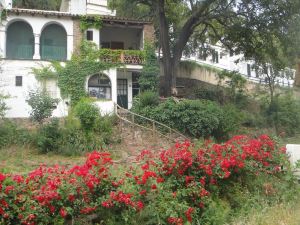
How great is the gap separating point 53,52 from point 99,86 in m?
4.40

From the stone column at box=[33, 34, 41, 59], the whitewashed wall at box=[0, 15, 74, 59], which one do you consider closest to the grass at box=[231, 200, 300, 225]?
the whitewashed wall at box=[0, 15, 74, 59]

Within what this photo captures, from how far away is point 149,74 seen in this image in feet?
95.8

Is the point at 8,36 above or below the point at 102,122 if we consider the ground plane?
above

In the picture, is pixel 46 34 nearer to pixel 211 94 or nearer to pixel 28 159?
pixel 28 159

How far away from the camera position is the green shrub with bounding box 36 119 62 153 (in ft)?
70.6

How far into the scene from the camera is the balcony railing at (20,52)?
28.9m

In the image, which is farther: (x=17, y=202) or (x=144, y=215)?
(x=144, y=215)

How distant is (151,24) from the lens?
31.8 meters

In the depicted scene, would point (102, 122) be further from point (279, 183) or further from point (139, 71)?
point (279, 183)

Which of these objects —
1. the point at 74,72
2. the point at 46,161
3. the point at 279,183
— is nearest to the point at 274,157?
the point at 279,183

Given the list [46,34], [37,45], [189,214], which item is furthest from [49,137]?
[189,214]

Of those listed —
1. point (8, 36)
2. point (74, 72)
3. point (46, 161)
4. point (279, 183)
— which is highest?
point (8, 36)

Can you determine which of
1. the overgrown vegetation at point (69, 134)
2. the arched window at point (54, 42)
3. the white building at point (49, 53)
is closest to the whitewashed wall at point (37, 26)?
the white building at point (49, 53)

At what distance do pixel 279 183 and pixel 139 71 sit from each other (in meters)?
21.7
